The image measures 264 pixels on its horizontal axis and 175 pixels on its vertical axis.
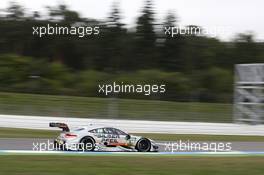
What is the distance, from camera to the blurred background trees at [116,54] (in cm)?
3641

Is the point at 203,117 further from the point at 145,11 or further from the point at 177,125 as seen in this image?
the point at 145,11

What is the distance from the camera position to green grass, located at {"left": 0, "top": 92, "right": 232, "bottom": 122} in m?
22.6

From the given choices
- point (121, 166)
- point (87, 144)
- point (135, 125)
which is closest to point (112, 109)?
point (135, 125)

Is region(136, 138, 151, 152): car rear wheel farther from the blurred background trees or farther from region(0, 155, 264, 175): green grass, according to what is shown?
the blurred background trees

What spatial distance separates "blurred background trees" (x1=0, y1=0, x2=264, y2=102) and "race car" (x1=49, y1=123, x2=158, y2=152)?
2118 centimetres

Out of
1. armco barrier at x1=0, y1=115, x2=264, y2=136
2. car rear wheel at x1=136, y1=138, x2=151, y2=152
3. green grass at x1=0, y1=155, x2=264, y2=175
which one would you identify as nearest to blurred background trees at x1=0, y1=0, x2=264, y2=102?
armco barrier at x1=0, y1=115, x2=264, y2=136

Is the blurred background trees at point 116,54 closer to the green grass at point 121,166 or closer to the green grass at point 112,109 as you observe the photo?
the green grass at point 112,109

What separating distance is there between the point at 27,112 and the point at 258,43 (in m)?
38.3

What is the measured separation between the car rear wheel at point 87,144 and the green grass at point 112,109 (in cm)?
1003

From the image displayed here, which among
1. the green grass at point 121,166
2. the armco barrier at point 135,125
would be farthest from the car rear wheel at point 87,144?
the armco barrier at point 135,125

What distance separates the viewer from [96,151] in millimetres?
11805

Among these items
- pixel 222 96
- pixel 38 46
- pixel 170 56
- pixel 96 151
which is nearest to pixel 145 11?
pixel 170 56

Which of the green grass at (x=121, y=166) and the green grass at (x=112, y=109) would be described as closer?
→ the green grass at (x=121, y=166)

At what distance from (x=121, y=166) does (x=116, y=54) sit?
36655mm
